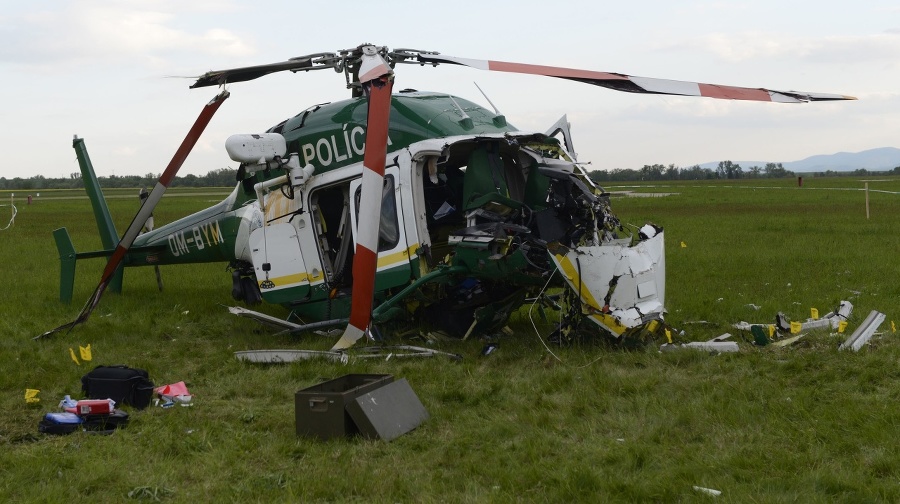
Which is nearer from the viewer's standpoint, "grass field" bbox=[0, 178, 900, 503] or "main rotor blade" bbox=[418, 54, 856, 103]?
"grass field" bbox=[0, 178, 900, 503]

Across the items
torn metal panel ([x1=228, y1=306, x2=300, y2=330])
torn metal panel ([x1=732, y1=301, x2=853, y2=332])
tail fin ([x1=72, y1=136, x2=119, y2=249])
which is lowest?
torn metal panel ([x1=732, y1=301, x2=853, y2=332])

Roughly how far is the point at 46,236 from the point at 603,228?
72.4ft

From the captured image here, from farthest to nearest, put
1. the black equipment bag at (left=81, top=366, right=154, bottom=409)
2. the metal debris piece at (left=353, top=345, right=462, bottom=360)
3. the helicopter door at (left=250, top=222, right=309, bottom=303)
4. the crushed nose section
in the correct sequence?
the helicopter door at (left=250, top=222, right=309, bottom=303) → the metal debris piece at (left=353, top=345, right=462, bottom=360) → the crushed nose section → the black equipment bag at (left=81, top=366, right=154, bottom=409)

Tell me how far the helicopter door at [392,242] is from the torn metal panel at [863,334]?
4.26 m

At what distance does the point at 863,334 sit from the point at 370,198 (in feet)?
15.3

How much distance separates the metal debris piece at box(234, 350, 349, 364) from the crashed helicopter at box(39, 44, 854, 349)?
28 cm

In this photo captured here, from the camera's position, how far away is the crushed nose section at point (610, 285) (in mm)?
8133

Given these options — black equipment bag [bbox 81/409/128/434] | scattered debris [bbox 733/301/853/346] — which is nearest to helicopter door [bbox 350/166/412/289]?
black equipment bag [bbox 81/409/128/434]

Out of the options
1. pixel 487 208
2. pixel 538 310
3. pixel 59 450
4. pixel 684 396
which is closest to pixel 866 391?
pixel 684 396

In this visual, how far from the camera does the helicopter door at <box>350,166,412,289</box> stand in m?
9.34

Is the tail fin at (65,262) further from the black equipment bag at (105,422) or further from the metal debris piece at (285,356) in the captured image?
Answer: the black equipment bag at (105,422)

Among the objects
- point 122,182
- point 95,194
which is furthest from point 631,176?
point 95,194

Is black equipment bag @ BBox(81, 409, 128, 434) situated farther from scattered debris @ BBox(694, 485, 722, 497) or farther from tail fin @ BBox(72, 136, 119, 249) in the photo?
tail fin @ BBox(72, 136, 119, 249)

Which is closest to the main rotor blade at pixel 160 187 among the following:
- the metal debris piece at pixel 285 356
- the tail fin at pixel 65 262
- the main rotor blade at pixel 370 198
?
the tail fin at pixel 65 262
